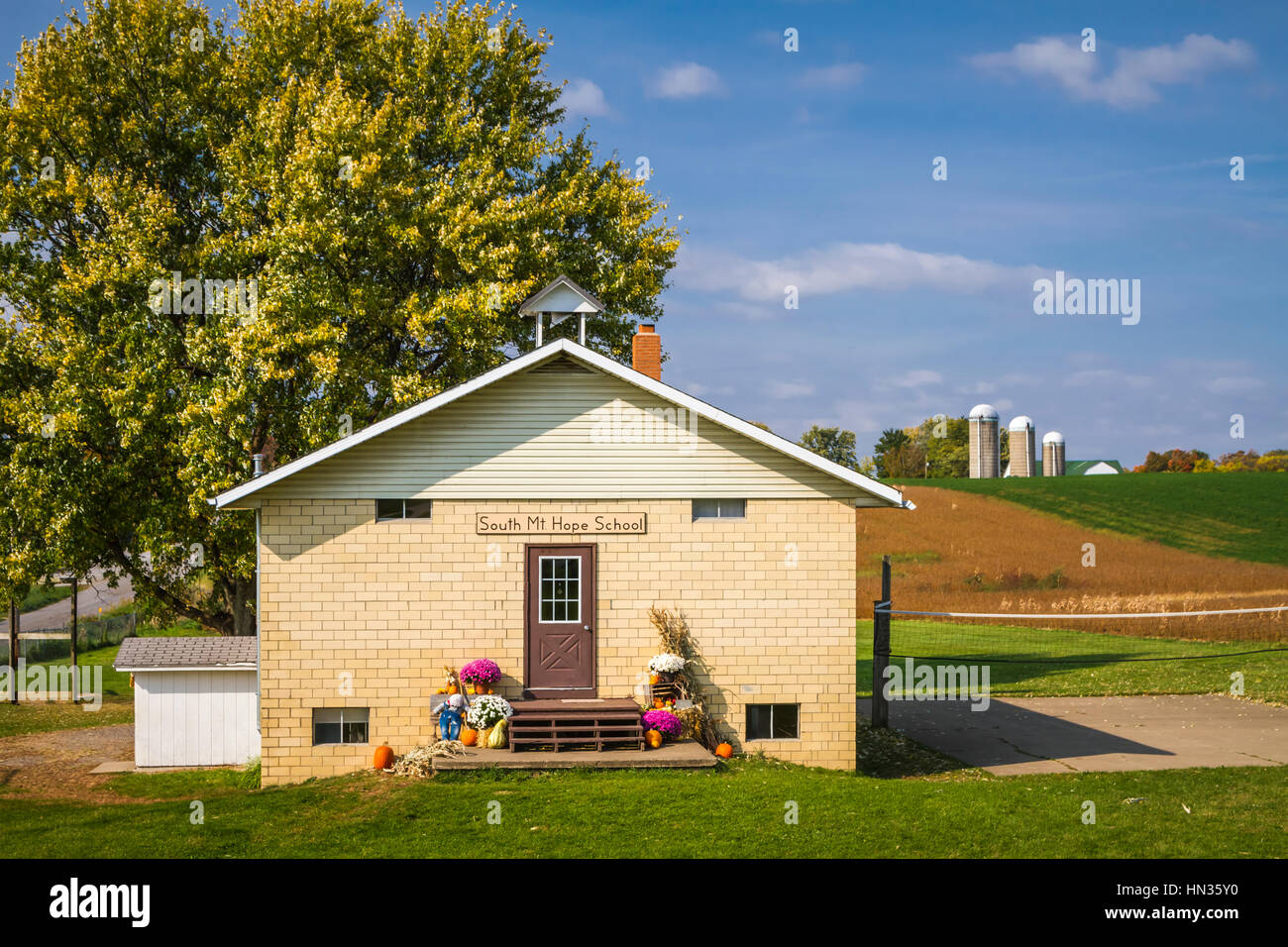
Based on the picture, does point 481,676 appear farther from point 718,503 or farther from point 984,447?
point 984,447

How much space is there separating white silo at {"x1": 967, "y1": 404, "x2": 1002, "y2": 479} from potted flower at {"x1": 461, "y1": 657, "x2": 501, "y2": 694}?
79664 mm

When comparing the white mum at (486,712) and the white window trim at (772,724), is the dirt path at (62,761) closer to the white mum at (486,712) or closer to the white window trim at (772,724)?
the white mum at (486,712)

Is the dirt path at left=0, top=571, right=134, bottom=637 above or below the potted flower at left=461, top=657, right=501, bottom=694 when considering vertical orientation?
below

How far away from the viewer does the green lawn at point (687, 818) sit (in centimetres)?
1052

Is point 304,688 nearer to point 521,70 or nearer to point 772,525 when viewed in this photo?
point 772,525

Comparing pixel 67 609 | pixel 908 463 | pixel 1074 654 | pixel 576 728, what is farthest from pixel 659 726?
pixel 908 463

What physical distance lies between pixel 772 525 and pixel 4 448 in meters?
16.5

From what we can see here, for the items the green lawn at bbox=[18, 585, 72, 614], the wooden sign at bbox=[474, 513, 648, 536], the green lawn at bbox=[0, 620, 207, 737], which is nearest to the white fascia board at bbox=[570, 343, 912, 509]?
the wooden sign at bbox=[474, 513, 648, 536]

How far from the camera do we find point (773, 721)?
16.0m

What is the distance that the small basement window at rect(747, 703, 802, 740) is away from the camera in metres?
15.9

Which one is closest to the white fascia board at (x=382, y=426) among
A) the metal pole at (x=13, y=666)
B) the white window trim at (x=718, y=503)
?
the white window trim at (x=718, y=503)

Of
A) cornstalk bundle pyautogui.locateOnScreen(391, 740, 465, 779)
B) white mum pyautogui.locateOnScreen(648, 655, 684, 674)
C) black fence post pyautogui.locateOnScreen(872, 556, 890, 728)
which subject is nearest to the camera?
cornstalk bundle pyautogui.locateOnScreen(391, 740, 465, 779)

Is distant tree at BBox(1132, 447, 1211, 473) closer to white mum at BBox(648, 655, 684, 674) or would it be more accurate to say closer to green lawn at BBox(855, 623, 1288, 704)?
green lawn at BBox(855, 623, 1288, 704)
